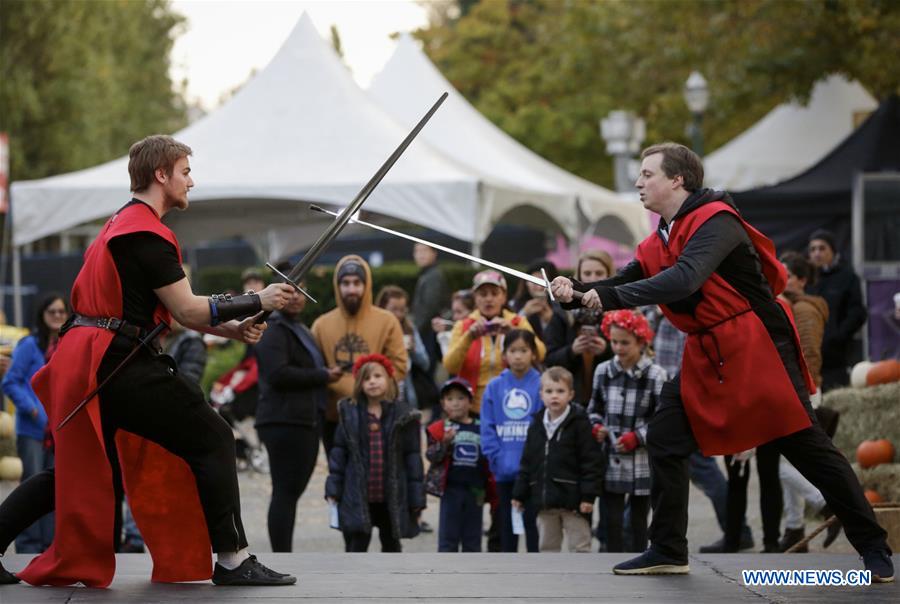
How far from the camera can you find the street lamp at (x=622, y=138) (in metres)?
26.7

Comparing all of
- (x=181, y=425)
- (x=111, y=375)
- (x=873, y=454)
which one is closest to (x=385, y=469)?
(x=181, y=425)

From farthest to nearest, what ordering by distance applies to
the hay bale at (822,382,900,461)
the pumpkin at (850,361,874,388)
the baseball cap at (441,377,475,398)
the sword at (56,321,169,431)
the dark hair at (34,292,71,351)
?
the pumpkin at (850,361,874,388), the hay bale at (822,382,900,461), the dark hair at (34,292,71,351), the baseball cap at (441,377,475,398), the sword at (56,321,169,431)

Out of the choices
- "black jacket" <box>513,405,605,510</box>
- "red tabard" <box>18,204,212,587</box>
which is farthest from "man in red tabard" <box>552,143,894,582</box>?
"black jacket" <box>513,405,605,510</box>

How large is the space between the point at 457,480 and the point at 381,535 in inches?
21.7

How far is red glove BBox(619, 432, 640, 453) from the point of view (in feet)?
27.3

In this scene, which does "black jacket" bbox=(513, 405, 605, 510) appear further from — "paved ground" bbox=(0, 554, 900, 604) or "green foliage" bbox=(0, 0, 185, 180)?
"green foliage" bbox=(0, 0, 185, 180)

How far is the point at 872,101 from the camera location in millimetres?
25562

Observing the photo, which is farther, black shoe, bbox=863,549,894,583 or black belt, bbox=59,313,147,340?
black shoe, bbox=863,549,894,583

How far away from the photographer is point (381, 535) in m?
8.66

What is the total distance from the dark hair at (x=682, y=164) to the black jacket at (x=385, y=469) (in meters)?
2.79

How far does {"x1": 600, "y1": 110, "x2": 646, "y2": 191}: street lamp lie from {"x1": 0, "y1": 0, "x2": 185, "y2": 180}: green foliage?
1363 centimetres

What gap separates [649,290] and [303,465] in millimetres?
3380

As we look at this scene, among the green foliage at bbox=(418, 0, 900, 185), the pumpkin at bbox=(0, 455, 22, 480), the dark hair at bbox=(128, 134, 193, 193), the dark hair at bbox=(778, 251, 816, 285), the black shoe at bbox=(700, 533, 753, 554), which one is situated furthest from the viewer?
the green foliage at bbox=(418, 0, 900, 185)

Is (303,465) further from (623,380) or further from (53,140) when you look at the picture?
(53,140)
